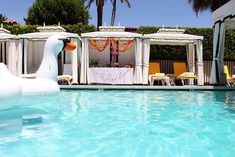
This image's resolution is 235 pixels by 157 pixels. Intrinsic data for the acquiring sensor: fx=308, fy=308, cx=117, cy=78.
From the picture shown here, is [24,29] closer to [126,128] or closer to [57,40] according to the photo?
[57,40]

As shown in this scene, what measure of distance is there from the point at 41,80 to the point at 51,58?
69 cm

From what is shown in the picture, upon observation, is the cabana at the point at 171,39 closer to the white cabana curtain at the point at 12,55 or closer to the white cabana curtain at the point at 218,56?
the white cabana curtain at the point at 218,56

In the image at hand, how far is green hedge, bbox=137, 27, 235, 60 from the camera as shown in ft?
57.3

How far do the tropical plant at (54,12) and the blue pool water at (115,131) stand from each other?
2179cm

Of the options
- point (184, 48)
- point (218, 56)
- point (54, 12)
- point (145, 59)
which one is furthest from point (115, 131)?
point (54, 12)

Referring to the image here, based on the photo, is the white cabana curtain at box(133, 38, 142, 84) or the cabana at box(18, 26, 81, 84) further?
the white cabana curtain at box(133, 38, 142, 84)

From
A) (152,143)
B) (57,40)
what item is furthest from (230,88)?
(152,143)

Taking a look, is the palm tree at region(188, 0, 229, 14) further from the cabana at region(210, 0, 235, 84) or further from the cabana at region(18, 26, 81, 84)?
the cabana at region(18, 26, 81, 84)

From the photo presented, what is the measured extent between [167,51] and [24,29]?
8368 mm

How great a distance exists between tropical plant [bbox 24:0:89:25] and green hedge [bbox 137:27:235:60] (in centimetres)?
1307

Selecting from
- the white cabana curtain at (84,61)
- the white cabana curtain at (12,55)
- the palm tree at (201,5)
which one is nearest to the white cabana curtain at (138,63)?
the white cabana curtain at (84,61)

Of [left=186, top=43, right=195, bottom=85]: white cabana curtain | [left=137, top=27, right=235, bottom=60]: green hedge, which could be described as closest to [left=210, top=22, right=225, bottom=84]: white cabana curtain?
[left=186, top=43, right=195, bottom=85]: white cabana curtain

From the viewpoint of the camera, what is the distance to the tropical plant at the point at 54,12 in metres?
28.4

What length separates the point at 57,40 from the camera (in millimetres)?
7133
